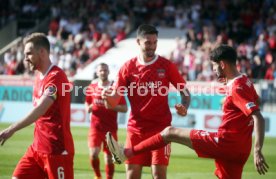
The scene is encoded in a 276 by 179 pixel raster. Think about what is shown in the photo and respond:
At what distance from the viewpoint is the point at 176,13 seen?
32344 millimetres

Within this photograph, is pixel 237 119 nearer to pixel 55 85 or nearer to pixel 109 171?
pixel 55 85

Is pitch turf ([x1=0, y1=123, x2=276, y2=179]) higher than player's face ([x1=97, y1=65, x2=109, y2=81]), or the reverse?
player's face ([x1=97, y1=65, x2=109, y2=81])

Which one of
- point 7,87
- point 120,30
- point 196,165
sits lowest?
point 196,165

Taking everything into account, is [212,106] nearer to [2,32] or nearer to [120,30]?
[120,30]

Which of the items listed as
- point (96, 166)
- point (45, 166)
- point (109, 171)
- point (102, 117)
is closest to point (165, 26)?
point (102, 117)

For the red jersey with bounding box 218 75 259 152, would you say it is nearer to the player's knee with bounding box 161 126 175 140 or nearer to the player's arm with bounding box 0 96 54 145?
the player's knee with bounding box 161 126 175 140

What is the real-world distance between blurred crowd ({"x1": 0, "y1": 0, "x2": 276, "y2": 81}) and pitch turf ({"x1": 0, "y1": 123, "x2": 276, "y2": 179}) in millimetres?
5841

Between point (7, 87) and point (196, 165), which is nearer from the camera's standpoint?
point (196, 165)

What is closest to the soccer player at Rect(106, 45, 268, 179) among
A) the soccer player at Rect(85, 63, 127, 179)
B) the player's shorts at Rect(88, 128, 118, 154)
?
the soccer player at Rect(85, 63, 127, 179)

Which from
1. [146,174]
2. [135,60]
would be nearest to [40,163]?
[135,60]

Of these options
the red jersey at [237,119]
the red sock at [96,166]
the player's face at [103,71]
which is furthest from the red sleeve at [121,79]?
the player's face at [103,71]

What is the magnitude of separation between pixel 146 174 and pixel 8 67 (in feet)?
62.6

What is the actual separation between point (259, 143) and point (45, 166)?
8.15ft

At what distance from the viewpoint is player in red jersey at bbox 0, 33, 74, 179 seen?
803cm
